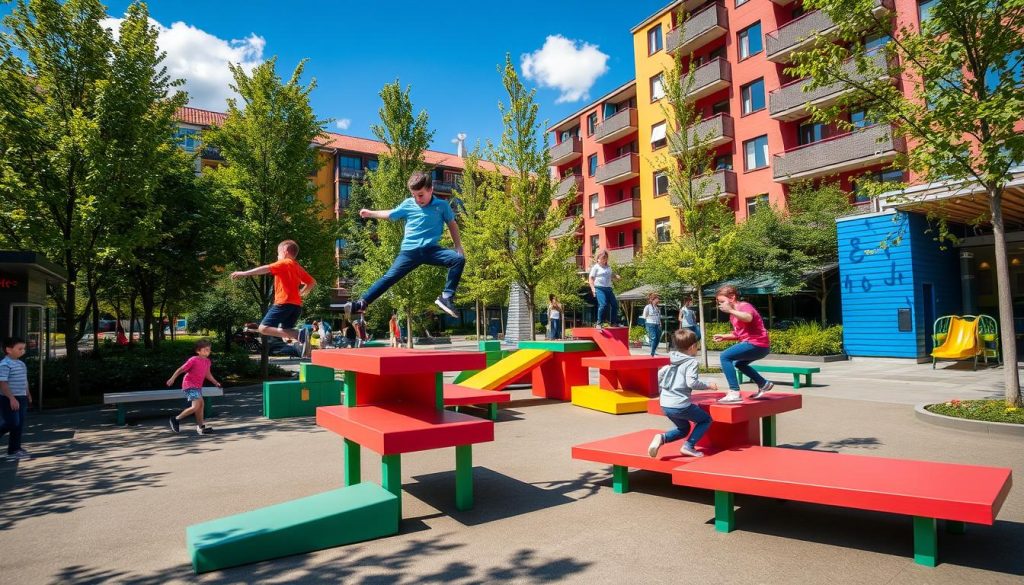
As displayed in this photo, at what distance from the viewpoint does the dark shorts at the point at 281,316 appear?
7.36 meters

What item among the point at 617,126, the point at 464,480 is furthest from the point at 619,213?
the point at 464,480

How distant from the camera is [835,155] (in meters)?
26.2

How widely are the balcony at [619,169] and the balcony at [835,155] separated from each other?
1072cm

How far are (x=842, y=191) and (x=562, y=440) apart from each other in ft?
77.5

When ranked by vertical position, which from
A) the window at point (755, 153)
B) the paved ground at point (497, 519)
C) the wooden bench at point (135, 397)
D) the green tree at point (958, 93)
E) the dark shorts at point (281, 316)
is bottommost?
the paved ground at point (497, 519)

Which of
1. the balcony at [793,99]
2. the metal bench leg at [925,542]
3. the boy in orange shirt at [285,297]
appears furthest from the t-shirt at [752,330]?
the balcony at [793,99]

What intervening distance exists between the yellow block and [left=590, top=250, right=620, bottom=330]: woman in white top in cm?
159

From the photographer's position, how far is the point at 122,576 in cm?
420

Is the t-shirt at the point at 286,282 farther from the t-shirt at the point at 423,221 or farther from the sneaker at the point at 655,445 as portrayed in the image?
the sneaker at the point at 655,445

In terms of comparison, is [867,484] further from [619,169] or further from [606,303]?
[619,169]

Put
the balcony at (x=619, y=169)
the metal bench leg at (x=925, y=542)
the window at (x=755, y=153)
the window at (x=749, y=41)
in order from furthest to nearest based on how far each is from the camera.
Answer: the balcony at (x=619, y=169)
the window at (x=749, y=41)
the window at (x=755, y=153)
the metal bench leg at (x=925, y=542)

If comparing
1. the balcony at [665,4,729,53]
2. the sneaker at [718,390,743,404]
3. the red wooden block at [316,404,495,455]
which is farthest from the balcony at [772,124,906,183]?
the red wooden block at [316,404,495,455]

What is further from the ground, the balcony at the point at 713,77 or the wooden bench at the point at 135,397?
the balcony at the point at 713,77

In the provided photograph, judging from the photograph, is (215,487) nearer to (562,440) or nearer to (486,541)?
(486,541)
